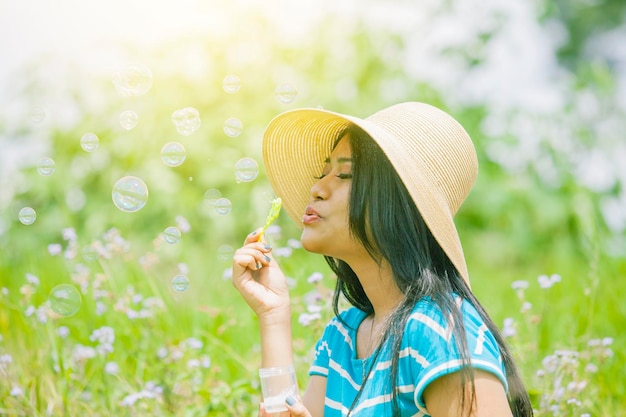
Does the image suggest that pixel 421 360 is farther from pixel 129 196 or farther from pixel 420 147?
pixel 129 196

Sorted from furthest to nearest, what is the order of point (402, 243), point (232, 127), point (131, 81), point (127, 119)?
point (131, 81) → point (127, 119) → point (232, 127) → point (402, 243)

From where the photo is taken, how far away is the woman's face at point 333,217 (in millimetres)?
2133

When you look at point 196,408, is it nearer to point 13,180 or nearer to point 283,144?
point 283,144

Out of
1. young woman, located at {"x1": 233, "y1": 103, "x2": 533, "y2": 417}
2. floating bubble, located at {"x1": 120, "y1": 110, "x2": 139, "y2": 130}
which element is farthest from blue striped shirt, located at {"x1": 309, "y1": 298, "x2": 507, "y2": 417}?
floating bubble, located at {"x1": 120, "y1": 110, "x2": 139, "y2": 130}

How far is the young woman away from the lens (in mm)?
1897

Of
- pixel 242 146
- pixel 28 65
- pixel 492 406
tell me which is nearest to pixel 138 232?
pixel 242 146

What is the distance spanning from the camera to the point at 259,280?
2.36 m

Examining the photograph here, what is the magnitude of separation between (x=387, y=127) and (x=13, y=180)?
416 centimetres

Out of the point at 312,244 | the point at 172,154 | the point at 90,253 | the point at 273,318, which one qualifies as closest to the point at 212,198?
the point at 172,154

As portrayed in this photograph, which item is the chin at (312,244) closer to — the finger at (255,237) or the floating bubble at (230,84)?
the finger at (255,237)

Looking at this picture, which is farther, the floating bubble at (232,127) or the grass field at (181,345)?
the floating bubble at (232,127)

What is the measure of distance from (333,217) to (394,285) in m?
0.23

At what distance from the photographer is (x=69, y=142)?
5863 mm

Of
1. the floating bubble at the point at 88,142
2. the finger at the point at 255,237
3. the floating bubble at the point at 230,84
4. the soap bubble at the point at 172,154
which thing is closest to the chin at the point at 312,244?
the finger at the point at 255,237
